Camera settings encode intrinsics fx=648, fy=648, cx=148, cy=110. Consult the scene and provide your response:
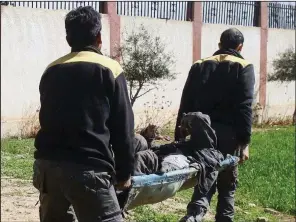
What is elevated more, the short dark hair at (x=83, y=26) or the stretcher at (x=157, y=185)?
the short dark hair at (x=83, y=26)

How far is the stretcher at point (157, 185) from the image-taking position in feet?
14.1

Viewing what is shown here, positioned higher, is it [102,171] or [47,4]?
[47,4]

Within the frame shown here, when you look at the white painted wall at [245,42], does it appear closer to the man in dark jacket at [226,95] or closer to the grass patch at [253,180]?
the grass patch at [253,180]

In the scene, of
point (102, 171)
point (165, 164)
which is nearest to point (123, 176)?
point (102, 171)

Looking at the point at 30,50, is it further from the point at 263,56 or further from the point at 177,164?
Result: the point at 263,56

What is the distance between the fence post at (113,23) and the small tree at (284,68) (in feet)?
22.5

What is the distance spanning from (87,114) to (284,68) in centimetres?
1638

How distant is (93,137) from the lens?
12.0 feet

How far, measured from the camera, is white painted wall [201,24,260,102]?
55.0ft

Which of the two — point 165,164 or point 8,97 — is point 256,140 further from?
point 165,164

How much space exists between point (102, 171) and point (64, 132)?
0.31 metres

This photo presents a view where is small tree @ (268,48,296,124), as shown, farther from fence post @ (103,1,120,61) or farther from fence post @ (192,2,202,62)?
fence post @ (103,1,120,61)

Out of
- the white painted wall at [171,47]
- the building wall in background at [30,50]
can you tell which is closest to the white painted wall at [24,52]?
the building wall in background at [30,50]

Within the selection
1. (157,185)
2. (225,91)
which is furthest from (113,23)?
(157,185)
